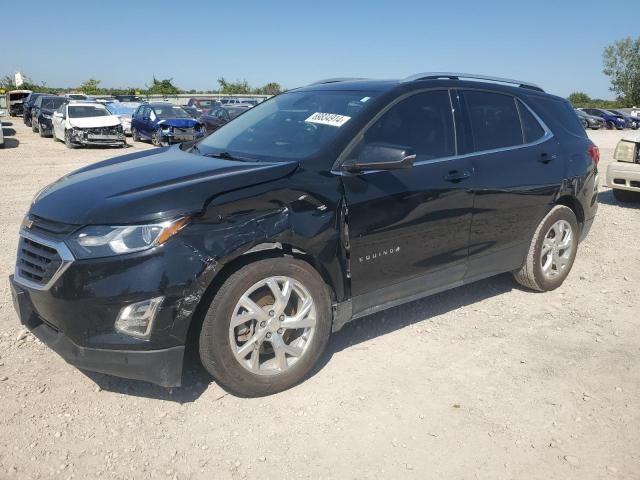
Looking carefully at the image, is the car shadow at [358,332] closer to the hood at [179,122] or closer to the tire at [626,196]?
the tire at [626,196]

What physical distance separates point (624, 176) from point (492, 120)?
5029mm

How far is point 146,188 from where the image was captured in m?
2.94

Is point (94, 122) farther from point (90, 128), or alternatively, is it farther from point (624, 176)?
point (624, 176)

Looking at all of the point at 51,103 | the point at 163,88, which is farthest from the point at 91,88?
the point at 51,103

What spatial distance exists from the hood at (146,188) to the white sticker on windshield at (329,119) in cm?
49

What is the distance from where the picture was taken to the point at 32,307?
116 inches

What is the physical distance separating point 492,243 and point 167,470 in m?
2.81

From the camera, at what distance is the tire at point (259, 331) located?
2.85 metres

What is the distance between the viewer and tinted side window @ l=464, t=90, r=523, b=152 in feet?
13.4

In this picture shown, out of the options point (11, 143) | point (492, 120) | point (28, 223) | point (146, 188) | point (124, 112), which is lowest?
point (11, 143)

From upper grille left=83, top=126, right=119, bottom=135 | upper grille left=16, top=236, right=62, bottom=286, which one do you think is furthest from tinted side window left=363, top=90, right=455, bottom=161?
upper grille left=83, top=126, right=119, bottom=135

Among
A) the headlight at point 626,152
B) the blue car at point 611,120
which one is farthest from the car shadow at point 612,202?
the blue car at point 611,120

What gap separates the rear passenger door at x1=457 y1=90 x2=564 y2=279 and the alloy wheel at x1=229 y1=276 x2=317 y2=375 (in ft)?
5.02

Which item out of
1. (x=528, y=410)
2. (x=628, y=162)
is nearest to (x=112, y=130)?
(x=628, y=162)
